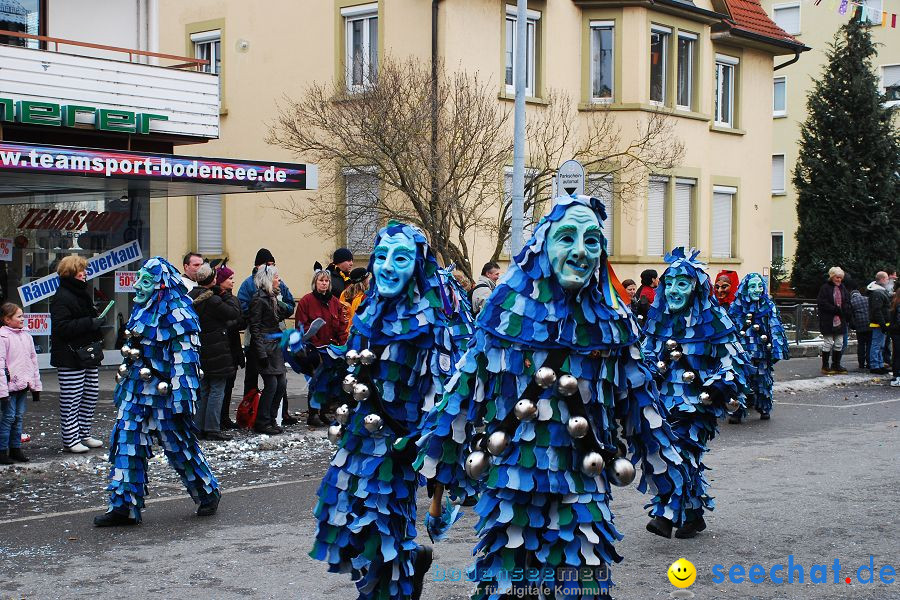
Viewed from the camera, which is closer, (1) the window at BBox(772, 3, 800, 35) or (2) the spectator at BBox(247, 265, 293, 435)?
(2) the spectator at BBox(247, 265, 293, 435)

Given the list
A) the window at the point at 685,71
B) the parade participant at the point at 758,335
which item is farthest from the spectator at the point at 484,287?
the window at the point at 685,71

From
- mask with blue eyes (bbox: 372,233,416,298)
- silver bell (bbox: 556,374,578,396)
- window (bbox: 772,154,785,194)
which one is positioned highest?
window (bbox: 772,154,785,194)

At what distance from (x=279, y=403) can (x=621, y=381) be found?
7.98 meters

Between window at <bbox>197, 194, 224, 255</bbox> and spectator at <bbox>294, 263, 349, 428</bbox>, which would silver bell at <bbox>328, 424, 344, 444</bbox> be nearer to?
spectator at <bbox>294, 263, 349, 428</bbox>

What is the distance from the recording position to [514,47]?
2094 cm

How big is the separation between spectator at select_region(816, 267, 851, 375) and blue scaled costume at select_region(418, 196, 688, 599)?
632 inches

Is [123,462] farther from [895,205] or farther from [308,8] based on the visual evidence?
[895,205]

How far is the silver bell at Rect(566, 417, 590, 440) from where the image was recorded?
4.18 meters

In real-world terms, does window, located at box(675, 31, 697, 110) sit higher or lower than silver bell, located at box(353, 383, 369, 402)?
higher

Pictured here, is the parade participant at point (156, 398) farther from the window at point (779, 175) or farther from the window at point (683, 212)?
the window at point (779, 175)

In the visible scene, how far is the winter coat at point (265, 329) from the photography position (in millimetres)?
11664

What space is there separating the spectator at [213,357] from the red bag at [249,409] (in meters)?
0.60

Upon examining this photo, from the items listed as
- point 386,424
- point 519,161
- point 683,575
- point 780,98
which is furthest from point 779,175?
point 386,424

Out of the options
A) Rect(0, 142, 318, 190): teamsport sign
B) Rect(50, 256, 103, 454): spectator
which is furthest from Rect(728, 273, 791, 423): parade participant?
Rect(50, 256, 103, 454): spectator
